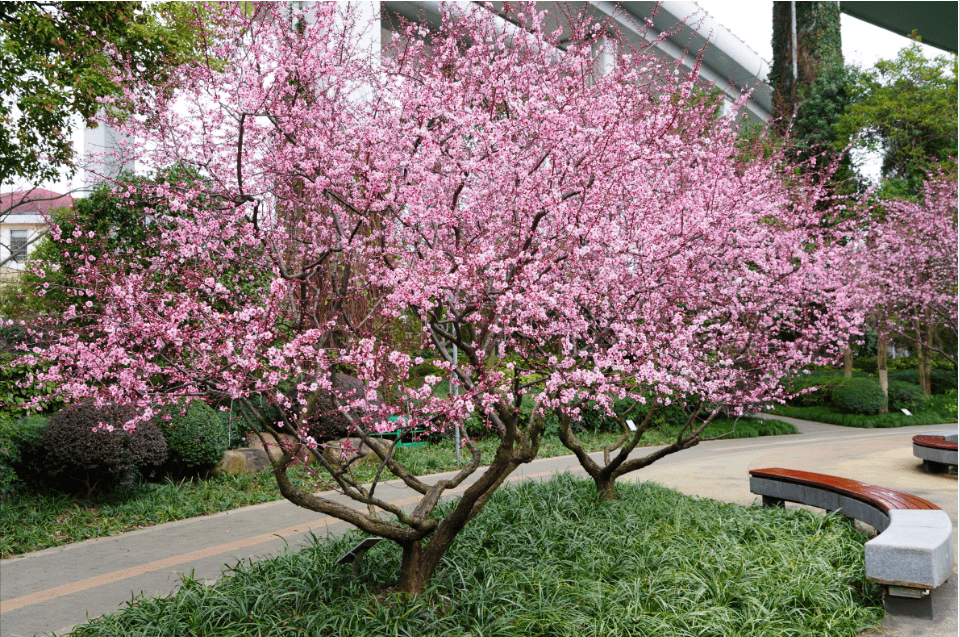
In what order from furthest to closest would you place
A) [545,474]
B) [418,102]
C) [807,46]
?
[807,46] < [545,474] < [418,102]

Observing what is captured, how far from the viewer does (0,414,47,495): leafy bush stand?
6.75 m

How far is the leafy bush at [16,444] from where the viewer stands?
6.75 meters

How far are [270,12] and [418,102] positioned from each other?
5.50 feet

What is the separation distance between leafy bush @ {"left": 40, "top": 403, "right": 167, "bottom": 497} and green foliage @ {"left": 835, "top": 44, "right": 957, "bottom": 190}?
20.0 meters

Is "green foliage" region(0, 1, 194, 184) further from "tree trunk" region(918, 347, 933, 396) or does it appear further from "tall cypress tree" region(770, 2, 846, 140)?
"tree trunk" region(918, 347, 933, 396)

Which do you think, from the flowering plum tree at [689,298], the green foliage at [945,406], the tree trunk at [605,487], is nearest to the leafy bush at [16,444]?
the flowering plum tree at [689,298]

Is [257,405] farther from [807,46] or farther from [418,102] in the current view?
[807,46]

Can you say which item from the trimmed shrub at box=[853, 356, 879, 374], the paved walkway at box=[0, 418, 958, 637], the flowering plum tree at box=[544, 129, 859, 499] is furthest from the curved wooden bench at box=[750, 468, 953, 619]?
the trimmed shrub at box=[853, 356, 879, 374]

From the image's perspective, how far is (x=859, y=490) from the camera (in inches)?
222

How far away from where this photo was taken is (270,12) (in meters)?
4.80

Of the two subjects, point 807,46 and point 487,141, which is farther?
point 807,46

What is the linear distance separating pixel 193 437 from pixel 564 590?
5823 mm

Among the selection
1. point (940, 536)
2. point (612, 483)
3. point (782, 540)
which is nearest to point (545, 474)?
point (612, 483)

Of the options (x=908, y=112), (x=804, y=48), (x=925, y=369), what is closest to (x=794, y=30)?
(x=804, y=48)
